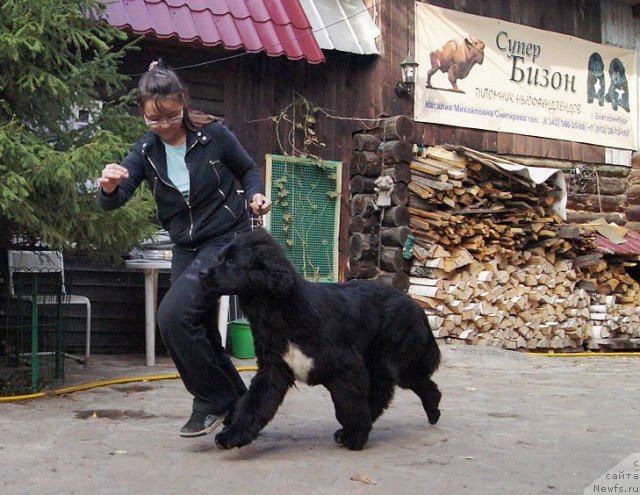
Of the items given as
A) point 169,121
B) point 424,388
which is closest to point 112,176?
point 169,121

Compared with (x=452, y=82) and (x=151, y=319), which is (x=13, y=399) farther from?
(x=452, y=82)

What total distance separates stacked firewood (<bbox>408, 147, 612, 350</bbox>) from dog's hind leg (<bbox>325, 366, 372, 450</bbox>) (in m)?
5.35


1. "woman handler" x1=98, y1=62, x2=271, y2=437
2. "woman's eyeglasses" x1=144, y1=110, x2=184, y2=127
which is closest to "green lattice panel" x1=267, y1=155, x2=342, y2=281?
"woman handler" x1=98, y1=62, x2=271, y2=437

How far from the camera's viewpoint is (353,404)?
431 cm

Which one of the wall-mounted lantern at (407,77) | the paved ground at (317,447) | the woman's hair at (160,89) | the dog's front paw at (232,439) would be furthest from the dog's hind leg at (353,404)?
the wall-mounted lantern at (407,77)

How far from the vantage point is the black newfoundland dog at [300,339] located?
4.08 m

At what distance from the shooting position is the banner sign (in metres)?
10.3

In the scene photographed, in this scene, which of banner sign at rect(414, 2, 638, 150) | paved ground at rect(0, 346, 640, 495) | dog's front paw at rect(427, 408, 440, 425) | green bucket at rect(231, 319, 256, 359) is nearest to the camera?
paved ground at rect(0, 346, 640, 495)

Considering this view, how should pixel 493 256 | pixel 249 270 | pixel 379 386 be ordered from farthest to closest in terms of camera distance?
pixel 493 256 → pixel 379 386 → pixel 249 270

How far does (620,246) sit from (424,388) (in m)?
7.44

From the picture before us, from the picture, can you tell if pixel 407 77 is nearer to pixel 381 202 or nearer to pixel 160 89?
pixel 381 202

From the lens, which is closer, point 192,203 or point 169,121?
point 169,121

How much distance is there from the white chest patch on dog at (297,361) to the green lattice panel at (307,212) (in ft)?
17.4

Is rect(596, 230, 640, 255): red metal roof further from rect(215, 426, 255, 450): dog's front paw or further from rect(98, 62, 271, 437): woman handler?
rect(215, 426, 255, 450): dog's front paw
